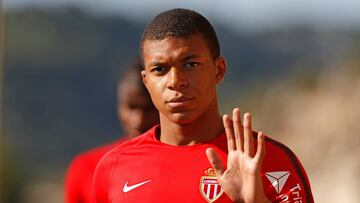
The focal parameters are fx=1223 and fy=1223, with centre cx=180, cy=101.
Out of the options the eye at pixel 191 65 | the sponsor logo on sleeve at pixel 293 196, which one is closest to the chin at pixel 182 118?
the eye at pixel 191 65

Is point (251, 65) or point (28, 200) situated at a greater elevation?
point (251, 65)

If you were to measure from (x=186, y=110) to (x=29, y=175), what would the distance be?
1940cm

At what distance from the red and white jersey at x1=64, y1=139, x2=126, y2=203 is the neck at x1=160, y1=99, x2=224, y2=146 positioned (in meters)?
2.82

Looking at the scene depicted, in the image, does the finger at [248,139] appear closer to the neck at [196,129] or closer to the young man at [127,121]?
the neck at [196,129]

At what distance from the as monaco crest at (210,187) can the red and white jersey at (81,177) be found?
9.92 feet

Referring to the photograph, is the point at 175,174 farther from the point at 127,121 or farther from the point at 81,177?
the point at 81,177

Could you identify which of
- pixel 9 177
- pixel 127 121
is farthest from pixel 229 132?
pixel 9 177

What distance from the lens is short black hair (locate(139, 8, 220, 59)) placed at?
20.0 ft

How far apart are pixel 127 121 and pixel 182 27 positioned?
308cm

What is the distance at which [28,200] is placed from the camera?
23.4 metres

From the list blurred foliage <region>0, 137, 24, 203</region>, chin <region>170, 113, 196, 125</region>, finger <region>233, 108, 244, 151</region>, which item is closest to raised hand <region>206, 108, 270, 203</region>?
finger <region>233, 108, 244, 151</region>

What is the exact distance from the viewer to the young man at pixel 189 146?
585 centimetres

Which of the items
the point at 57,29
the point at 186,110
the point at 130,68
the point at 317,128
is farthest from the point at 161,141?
the point at 57,29

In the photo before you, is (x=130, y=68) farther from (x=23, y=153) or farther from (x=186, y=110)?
(x=23, y=153)
